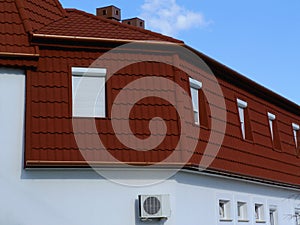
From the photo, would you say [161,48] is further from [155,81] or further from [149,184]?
[149,184]

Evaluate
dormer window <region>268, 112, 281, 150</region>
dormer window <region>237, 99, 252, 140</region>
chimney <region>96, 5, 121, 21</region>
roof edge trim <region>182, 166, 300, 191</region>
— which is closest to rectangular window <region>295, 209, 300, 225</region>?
roof edge trim <region>182, 166, 300, 191</region>

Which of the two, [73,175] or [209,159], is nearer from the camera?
Answer: [73,175]

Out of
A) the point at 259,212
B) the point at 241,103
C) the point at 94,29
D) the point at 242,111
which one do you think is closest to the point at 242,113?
the point at 242,111

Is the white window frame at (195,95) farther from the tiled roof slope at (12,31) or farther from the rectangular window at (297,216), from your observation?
the rectangular window at (297,216)

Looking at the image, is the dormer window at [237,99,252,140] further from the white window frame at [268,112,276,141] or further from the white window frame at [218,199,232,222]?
the white window frame at [218,199,232,222]

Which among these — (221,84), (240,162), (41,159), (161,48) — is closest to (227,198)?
(240,162)

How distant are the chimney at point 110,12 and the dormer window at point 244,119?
472 cm

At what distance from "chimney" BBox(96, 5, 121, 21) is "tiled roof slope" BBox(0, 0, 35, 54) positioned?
4984mm

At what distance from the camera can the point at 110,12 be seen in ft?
64.2

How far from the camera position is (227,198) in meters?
16.7

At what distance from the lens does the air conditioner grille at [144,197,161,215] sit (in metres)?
13.6

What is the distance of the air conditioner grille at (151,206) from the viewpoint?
13641 millimetres

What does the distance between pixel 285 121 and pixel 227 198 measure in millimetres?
6680

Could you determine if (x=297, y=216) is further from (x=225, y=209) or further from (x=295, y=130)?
(x=225, y=209)
